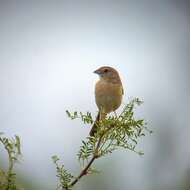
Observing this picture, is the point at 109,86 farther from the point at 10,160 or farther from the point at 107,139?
the point at 10,160

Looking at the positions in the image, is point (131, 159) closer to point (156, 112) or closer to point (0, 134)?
point (156, 112)

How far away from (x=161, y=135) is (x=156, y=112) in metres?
0.72

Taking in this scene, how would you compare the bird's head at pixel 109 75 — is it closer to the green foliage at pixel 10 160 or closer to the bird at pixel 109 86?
the bird at pixel 109 86

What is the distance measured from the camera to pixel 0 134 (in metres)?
1.13

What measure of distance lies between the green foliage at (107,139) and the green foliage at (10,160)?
0.28ft

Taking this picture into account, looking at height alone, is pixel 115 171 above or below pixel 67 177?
below

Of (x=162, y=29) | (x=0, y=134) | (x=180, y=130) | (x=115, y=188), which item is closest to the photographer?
(x=0, y=134)

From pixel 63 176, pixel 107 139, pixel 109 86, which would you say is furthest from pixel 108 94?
pixel 63 176

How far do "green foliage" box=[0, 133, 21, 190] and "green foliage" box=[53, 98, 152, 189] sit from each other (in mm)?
87

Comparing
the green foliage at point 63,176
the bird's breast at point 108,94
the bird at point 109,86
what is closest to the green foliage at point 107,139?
the green foliage at point 63,176

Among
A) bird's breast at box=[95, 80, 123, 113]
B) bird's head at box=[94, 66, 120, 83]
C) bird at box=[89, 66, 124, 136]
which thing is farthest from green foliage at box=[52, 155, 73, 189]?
Result: bird's head at box=[94, 66, 120, 83]

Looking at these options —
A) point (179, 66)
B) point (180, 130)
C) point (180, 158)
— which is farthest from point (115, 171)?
point (179, 66)

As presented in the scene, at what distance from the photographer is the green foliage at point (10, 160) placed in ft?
3.51

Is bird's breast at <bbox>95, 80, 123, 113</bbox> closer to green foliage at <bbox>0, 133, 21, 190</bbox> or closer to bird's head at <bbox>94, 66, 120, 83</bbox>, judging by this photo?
bird's head at <bbox>94, 66, 120, 83</bbox>
